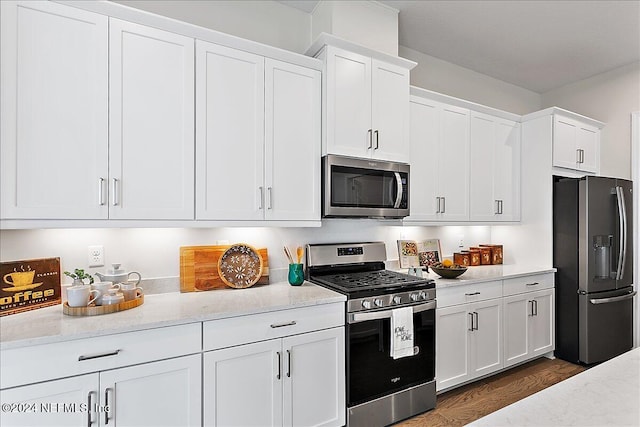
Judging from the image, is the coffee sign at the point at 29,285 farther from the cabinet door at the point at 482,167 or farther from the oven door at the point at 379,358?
the cabinet door at the point at 482,167

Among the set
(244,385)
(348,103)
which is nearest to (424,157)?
(348,103)

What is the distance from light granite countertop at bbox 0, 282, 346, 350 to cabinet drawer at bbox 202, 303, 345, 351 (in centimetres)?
4

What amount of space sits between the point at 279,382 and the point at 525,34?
11.3ft

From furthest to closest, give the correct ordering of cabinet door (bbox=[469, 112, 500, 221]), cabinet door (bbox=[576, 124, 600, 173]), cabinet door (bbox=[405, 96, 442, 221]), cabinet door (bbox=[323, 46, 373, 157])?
cabinet door (bbox=[576, 124, 600, 173]) < cabinet door (bbox=[469, 112, 500, 221]) < cabinet door (bbox=[405, 96, 442, 221]) < cabinet door (bbox=[323, 46, 373, 157])

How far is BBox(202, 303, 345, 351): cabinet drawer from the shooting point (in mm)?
1765

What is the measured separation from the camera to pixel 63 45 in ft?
5.59

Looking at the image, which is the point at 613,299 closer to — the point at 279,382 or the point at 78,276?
the point at 279,382

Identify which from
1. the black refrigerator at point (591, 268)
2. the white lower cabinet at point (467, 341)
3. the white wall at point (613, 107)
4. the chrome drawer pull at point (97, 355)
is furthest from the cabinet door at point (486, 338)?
the chrome drawer pull at point (97, 355)

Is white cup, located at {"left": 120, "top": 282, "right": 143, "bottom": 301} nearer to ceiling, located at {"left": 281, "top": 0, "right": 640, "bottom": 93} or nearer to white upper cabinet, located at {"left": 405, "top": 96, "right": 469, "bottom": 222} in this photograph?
white upper cabinet, located at {"left": 405, "top": 96, "right": 469, "bottom": 222}

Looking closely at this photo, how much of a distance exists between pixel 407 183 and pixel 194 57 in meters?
1.69

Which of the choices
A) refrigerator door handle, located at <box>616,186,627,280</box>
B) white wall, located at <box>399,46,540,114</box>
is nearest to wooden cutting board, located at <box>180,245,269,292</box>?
white wall, located at <box>399,46,540,114</box>

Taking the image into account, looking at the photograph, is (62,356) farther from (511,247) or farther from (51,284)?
(511,247)

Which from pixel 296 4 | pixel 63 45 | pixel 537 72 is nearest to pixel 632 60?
pixel 537 72

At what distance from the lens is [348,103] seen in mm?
2469
